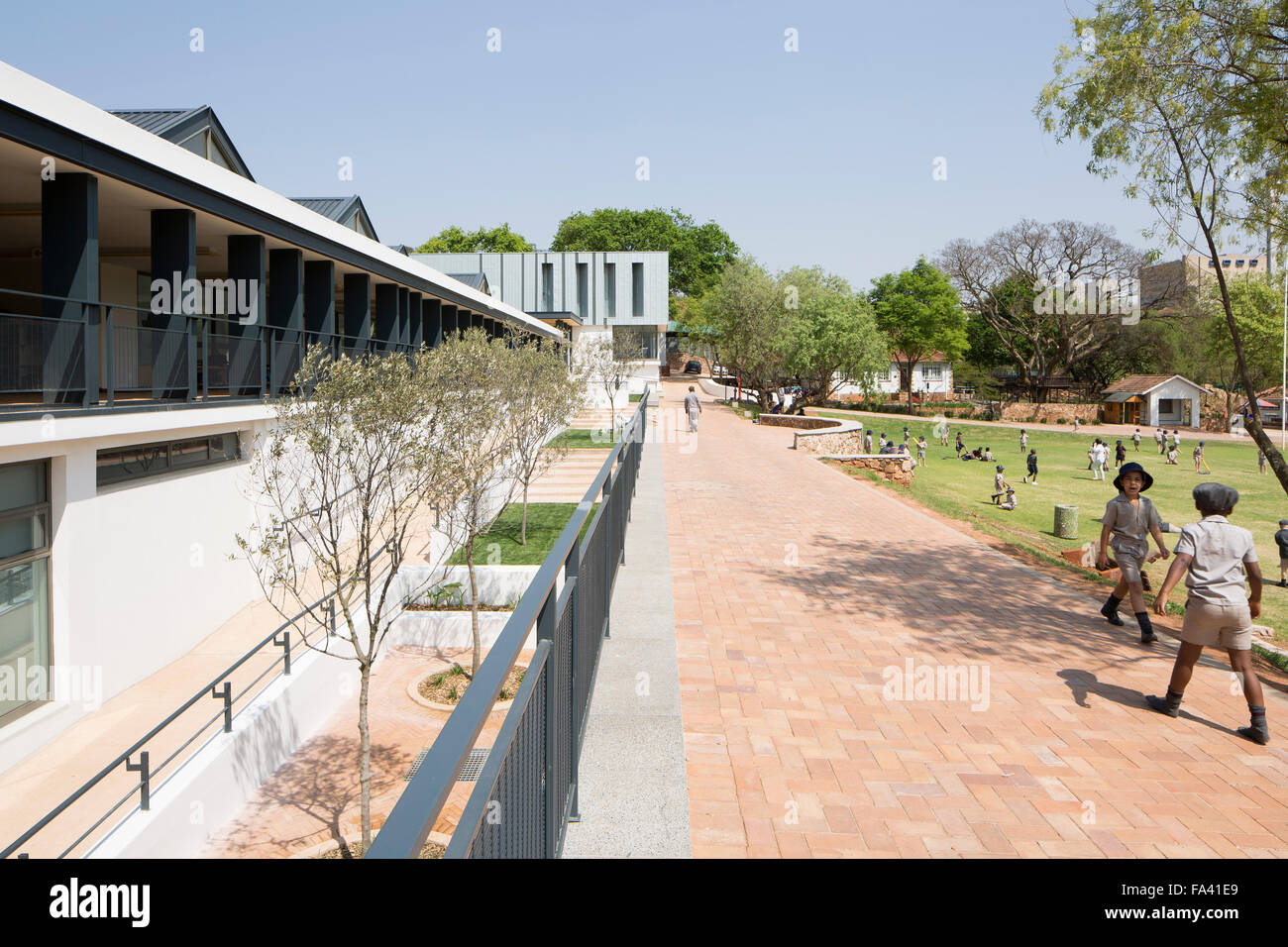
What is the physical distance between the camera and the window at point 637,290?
64562 millimetres

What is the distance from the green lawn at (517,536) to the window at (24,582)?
536 cm

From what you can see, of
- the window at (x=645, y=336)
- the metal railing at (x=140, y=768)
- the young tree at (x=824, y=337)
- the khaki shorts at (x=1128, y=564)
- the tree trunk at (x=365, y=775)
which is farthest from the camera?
the window at (x=645, y=336)

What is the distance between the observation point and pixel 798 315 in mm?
49312

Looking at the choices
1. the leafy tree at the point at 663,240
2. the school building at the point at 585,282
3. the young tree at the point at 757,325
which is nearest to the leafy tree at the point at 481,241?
the leafy tree at the point at 663,240

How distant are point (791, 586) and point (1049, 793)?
4.95 meters

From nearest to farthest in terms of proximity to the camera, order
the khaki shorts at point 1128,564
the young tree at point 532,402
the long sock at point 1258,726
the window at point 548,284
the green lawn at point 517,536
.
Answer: the long sock at point 1258,726
the khaki shorts at point 1128,564
the green lawn at point 517,536
the young tree at point 532,402
the window at point 548,284

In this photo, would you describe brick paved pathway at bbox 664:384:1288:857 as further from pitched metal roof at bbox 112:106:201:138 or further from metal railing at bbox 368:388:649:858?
pitched metal roof at bbox 112:106:201:138

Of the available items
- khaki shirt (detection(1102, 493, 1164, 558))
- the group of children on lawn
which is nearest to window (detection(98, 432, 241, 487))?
khaki shirt (detection(1102, 493, 1164, 558))

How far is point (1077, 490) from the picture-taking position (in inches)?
1154

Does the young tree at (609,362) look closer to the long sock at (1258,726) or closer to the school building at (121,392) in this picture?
the school building at (121,392)

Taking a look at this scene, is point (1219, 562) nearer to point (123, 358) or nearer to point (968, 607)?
point (968, 607)

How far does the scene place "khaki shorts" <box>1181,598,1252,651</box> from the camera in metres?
5.54

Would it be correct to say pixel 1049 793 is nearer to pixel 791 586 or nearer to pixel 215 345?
pixel 791 586
